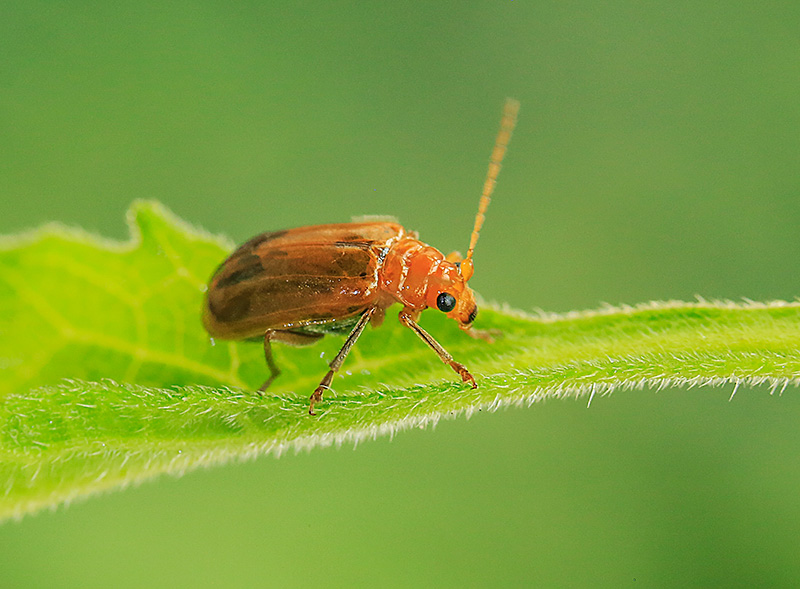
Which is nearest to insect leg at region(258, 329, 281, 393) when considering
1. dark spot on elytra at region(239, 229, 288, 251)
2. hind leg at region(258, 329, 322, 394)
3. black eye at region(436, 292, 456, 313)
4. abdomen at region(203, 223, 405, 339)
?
hind leg at region(258, 329, 322, 394)

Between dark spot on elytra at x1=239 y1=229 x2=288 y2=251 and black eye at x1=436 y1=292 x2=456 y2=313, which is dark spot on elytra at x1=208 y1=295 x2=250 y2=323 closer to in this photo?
dark spot on elytra at x1=239 y1=229 x2=288 y2=251

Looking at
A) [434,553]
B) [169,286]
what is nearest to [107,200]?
[169,286]

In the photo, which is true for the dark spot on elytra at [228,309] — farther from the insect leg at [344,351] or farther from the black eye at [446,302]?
the black eye at [446,302]

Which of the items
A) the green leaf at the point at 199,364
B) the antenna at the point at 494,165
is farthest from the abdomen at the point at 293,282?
the antenna at the point at 494,165

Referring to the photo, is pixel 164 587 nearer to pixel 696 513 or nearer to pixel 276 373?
pixel 276 373

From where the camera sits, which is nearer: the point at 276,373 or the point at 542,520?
the point at 276,373
